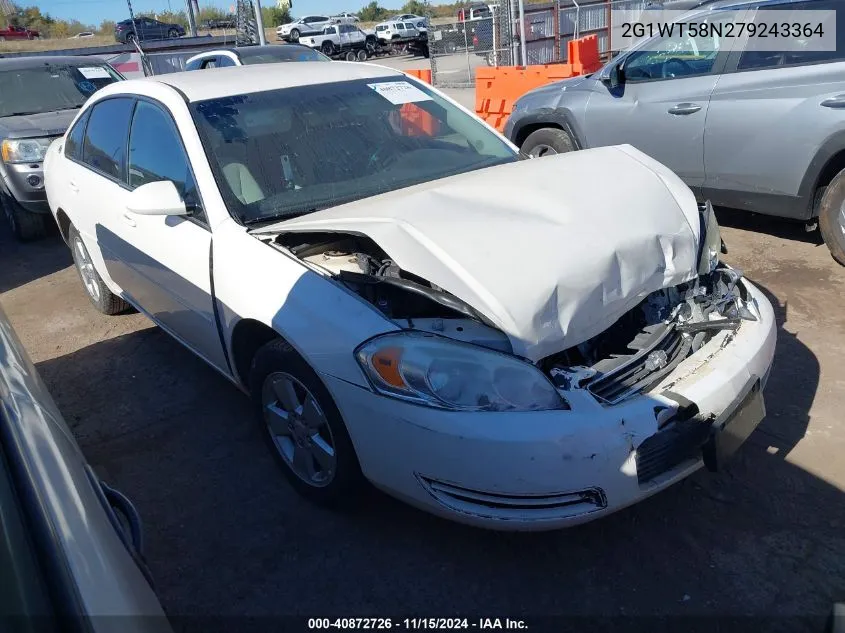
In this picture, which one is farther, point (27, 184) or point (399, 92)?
point (27, 184)

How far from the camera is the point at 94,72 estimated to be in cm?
857

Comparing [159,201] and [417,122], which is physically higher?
[417,122]

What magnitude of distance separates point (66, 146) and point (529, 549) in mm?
4123

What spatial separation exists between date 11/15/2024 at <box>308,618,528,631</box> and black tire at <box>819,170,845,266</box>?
12.4ft

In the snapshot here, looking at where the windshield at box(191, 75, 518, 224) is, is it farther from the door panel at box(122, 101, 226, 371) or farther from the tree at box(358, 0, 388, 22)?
the tree at box(358, 0, 388, 22)

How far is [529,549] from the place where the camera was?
8.72 feet

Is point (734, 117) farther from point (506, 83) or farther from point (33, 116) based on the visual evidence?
point (33, 116)

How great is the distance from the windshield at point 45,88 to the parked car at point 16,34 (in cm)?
5296

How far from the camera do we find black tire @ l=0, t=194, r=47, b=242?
24.2ft

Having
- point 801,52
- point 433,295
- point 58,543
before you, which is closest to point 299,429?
point 433,295

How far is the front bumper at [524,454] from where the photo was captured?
220 centimetres

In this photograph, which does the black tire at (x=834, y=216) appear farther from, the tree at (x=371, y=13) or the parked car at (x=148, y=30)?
the tree at (x=371, y=13)

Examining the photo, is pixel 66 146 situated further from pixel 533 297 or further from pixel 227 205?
pixel 533 297

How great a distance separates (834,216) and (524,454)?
12.2ft
